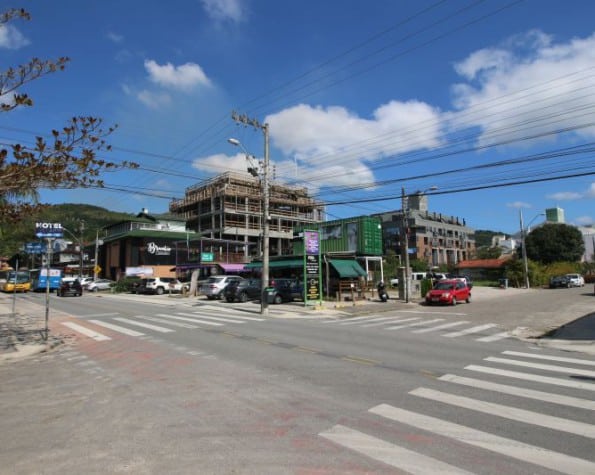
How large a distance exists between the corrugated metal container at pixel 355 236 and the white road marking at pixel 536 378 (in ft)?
104

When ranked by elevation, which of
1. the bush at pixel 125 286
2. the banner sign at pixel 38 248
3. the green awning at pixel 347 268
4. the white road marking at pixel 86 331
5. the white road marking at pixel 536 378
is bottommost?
the white road marking at pixel 536 378

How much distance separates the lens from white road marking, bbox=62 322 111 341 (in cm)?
1377

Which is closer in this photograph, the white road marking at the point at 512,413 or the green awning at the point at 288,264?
the white road marking at the point at 512,413

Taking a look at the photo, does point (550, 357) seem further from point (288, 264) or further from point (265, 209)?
point (288, 264)

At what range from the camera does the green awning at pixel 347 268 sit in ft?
111

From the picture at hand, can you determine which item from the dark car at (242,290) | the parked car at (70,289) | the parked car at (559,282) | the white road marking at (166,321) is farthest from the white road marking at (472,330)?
the parked car at (559,282)

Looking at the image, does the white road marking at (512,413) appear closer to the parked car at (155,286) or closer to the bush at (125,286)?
the parked car at (155,286)

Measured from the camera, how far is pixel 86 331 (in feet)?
51.0

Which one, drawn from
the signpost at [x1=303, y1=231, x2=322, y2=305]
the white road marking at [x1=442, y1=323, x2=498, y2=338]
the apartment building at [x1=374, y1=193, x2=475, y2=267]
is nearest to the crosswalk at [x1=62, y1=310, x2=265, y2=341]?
the white road marking at [x1=442, y1=323, x2=498, y2=338]

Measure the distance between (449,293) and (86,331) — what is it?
21.8 m

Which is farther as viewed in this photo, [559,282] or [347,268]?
[559,282]

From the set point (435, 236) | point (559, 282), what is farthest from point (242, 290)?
point (435, 236)

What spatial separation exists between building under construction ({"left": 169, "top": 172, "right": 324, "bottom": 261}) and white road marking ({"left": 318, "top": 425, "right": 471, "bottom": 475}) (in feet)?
221

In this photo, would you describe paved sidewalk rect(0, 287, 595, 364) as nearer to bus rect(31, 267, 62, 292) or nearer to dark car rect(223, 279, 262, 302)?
dark car rect(223, 279, 262, 302)
